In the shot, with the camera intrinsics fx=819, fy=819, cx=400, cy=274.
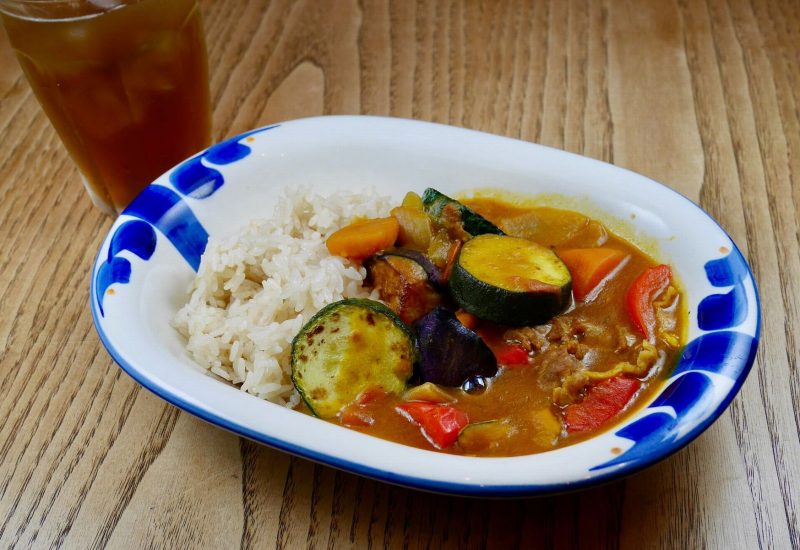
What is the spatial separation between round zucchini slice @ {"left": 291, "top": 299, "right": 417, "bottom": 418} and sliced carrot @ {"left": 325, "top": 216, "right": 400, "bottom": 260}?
389mm

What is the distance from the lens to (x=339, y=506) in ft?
7.80

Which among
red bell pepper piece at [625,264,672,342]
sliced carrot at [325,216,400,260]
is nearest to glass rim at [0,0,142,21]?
sliced carrot at [325,216,400,260]

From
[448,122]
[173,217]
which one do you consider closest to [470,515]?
[173,217]

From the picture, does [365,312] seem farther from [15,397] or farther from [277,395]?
[15,397]

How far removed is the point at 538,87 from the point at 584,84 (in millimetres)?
246

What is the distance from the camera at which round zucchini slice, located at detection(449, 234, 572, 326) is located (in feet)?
8.54

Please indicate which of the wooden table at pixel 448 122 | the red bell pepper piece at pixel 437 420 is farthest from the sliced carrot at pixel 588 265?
the red bell pepper piece at pixel 437 420

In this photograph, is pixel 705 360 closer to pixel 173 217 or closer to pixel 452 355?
pixel 452 355

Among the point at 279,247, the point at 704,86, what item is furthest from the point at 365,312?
the point at 704,86

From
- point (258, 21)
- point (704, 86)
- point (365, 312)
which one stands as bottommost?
point (704, 86)

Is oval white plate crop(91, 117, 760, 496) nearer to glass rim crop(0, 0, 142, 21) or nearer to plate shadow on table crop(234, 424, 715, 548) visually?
plate shadow on table crop(234, 424, 715, 548)

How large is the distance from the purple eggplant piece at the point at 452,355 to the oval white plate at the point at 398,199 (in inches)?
18.2

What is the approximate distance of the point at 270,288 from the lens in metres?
2.84

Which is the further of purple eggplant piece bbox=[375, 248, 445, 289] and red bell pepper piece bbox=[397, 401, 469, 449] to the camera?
purple eggplant piece bbox=[375, 248, 445, 289]
